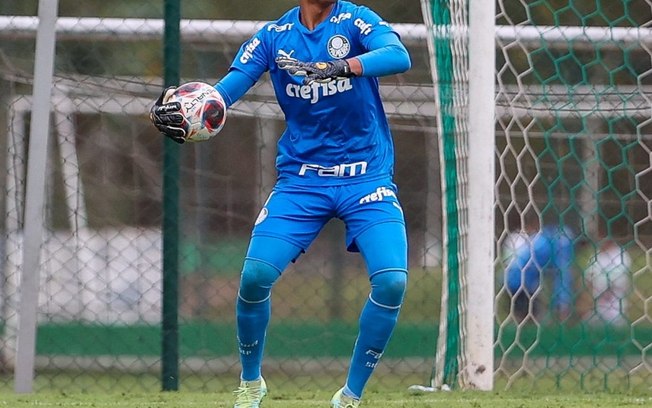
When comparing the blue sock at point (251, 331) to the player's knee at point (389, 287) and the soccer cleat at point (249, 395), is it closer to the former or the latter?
the soccer cleat at point (249, 395)

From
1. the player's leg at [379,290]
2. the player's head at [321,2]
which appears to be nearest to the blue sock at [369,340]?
the player's leg at [379,290]

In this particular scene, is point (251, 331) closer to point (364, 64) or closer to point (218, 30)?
point (364, 64)

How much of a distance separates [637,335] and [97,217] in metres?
3.38

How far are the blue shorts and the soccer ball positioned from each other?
45cm

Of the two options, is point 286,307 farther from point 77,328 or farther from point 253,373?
point 253,373

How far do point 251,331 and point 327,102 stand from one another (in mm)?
1007

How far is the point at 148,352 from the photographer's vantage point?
7.58 meters

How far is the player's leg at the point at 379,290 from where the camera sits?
5.18m

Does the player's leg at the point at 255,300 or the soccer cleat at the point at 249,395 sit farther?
the soccer cleat at the point at 249,395

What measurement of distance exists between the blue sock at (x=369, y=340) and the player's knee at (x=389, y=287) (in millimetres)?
36

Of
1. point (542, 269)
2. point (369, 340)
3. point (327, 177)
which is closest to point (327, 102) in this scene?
point (327, 177)

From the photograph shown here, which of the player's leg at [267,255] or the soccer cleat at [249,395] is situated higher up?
the player's leg at [267,255]

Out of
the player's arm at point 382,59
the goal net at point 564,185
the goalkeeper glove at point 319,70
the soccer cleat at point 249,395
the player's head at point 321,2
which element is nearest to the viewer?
the goalkeeper glove at point 319,70

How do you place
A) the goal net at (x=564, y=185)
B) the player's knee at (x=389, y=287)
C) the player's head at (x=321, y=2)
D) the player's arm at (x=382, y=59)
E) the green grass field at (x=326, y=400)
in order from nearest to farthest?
the player's arm at (x=382, y=59)
the player's knee at (x=389, y=287)
the player's head at (x=321, y=2)
the green grass field at (x=326, y=400)
the goal net at (x=564, y=185)
